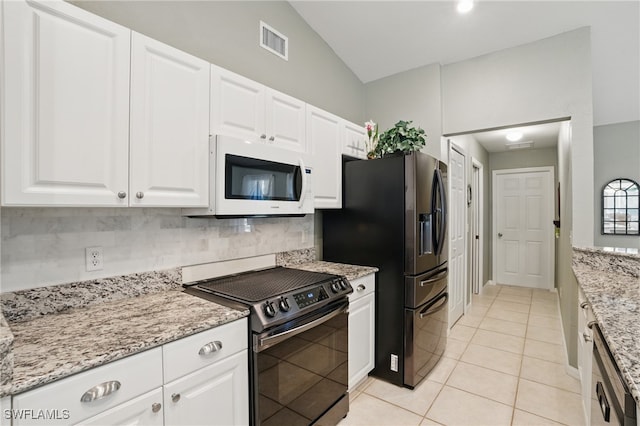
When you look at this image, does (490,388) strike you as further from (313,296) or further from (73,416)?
(73,416)

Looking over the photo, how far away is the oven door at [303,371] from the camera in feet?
4.87

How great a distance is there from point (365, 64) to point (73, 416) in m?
3.55

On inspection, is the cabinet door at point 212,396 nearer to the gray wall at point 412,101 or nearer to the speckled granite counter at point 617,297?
the speckled granite counter at point 617,297

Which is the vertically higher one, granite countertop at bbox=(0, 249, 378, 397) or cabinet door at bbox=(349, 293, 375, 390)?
granite countertop at bbox=(0, 249, 378, 397)

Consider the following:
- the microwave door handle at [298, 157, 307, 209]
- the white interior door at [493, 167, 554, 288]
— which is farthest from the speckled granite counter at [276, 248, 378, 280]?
the white interior door at [493, 167, 554, 288]

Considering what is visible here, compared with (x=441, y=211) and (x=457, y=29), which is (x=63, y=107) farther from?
(x=457, y=29)

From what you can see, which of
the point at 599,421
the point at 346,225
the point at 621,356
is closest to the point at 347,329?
the point at 346,225

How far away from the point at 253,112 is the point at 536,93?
246 centimetres

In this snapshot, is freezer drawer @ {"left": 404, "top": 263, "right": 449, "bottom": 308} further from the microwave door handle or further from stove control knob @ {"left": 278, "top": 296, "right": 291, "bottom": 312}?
stove control knob @ {"left": 278, "top": 296, "right": 291, "bottom": 312}

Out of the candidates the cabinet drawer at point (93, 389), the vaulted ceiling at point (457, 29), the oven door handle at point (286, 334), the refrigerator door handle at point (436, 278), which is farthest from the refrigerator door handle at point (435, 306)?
the vaulted ceiling at point (457, 29)

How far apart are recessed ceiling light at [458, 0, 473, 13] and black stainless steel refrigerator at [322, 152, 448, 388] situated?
47.1 inches

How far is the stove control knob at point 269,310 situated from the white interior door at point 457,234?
8.15ft

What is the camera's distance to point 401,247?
2365 millimetres

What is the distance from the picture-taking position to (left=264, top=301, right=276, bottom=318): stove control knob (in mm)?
1481
